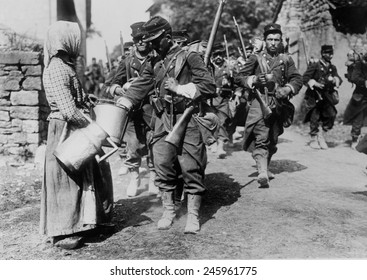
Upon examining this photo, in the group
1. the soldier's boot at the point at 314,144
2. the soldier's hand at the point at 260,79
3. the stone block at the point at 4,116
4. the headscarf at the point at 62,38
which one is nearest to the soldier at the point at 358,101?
the soldier's boot at the point at 314,144

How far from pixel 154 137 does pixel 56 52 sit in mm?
1309

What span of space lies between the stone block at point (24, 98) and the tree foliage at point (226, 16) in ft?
79.2

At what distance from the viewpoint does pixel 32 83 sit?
8312 millimetres

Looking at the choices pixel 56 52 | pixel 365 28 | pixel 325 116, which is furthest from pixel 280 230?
pixel 365 28

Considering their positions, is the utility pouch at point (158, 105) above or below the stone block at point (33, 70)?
above

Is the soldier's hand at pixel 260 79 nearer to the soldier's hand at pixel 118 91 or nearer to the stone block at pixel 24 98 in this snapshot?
the soldier's hand at pixel 118 91

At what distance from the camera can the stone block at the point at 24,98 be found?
8305 millimetres

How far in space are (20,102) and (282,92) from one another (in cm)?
485

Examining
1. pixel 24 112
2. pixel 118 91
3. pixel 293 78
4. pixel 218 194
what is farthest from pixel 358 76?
pixel 24 112

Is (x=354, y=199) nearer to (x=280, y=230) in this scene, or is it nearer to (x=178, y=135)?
(x=280, y=230)

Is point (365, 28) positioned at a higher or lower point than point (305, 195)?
higher

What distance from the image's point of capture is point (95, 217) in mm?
4250

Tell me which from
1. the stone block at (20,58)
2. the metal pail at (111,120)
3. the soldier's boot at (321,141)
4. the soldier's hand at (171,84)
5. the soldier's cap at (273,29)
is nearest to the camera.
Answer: the metal pail at (111,120)

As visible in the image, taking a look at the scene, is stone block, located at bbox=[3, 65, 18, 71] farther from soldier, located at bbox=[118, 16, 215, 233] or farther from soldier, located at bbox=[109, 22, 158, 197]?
soldier, located at bbox=[118, 16, 215, 233]
